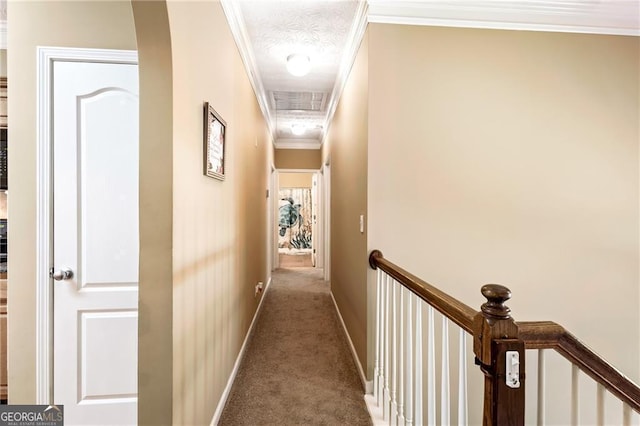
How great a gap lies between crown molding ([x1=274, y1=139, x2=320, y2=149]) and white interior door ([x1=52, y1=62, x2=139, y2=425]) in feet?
14.6

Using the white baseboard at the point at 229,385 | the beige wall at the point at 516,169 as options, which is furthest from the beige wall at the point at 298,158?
the beige wall at the point at 516,169

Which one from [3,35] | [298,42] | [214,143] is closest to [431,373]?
[214,143]

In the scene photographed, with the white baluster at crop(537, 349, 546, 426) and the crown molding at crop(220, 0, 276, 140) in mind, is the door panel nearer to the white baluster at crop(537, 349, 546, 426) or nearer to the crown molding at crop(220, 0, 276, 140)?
the crown molding at crop(220, 0, 276, 140)

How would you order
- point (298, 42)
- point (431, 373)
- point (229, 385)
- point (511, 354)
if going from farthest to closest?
point (298, 42) < point (229, 385) < point (431, 373) < point (511, 354)

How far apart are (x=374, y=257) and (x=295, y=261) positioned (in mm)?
5590

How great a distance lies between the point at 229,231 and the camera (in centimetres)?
209

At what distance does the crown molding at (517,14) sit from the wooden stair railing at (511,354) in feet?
6.24

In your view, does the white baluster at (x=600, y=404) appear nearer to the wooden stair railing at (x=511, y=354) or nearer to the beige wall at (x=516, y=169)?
the wooden stair railing at (x=511, y=354)

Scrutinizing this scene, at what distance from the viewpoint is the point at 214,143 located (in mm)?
1646

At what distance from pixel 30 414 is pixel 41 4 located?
84.0 inches

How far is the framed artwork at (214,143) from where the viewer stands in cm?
153

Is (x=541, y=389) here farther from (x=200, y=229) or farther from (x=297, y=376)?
(x=297, y=376)

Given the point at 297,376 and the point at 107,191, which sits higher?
the point at 107,191

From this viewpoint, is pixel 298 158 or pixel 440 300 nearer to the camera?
pixel 440 300
